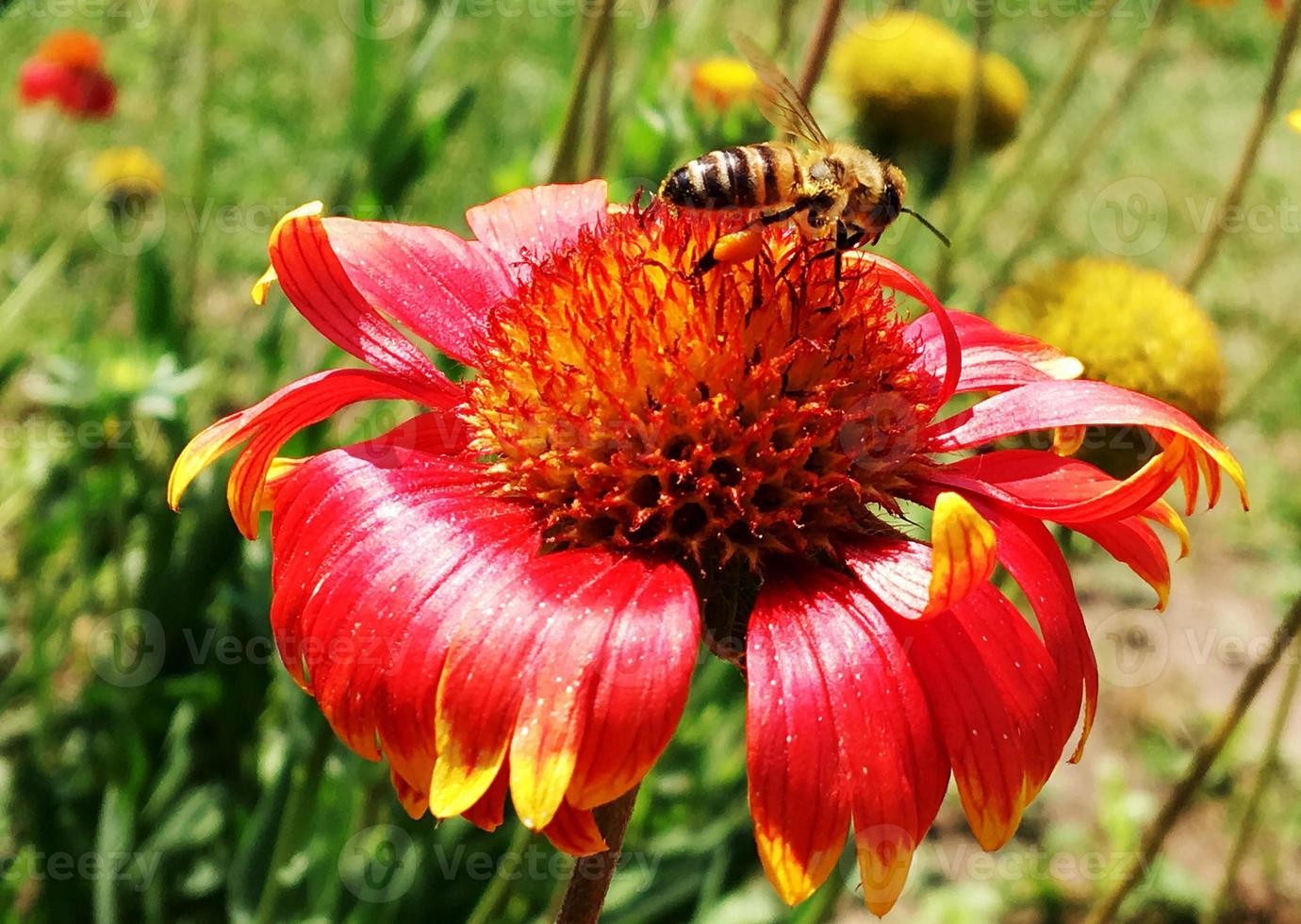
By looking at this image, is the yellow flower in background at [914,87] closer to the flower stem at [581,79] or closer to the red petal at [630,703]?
the flower stem at [581,79]

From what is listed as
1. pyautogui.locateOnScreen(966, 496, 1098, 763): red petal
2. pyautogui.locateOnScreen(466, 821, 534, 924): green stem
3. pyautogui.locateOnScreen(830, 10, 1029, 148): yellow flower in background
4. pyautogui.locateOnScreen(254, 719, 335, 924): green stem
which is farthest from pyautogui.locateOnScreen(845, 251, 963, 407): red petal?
pyautogui.locateOnScreen(830, 10, 1029, 148): yellow flower in background

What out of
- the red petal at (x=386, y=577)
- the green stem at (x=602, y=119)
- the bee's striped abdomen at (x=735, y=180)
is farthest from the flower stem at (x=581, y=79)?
the red petal at (x=386, y=577)

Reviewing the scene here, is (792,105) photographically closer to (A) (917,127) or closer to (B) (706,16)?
(B) (706,16)

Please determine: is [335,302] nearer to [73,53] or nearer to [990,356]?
[990,356]

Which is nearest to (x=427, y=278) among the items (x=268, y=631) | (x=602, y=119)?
(x=602, y=119)

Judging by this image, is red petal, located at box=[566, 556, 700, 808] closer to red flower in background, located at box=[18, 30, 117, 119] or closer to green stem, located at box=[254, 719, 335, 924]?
green stem, located at box=[254, 719, 335, 924]
